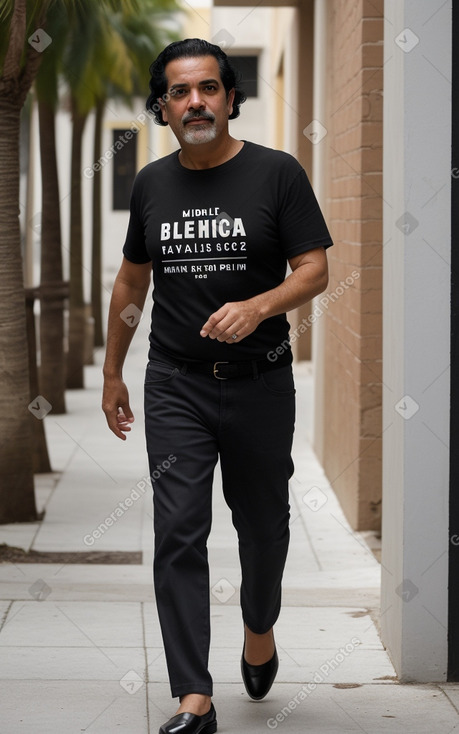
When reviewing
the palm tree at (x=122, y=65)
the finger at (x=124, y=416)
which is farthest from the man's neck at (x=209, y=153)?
the palm tree at (x=122, y=65)

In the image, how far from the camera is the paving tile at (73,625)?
5242 millimetres

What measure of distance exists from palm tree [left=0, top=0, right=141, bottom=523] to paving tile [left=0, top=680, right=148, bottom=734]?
3.15 metres

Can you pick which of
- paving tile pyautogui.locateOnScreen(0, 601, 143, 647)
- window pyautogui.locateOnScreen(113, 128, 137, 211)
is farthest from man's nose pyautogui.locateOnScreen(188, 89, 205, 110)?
window pyautogui.locateOnScreen(113, 128, 137, 211)

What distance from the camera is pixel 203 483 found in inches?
160

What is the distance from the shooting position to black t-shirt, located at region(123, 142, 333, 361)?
402 centimetres

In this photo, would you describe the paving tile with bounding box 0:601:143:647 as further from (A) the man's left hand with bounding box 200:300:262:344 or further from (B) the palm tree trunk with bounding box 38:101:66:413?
(B) the palm tree trunk with bounding box 38:101:66:413

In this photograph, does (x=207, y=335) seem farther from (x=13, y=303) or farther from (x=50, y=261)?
(x=50, y=261)

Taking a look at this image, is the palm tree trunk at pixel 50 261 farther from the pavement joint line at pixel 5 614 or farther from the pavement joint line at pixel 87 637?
the pavement joint line at pixel 87 637

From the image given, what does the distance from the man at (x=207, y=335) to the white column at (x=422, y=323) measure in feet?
1.73

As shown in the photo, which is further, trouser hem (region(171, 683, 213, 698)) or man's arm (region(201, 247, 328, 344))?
trouser hem (region(171, 683, 213, 698))

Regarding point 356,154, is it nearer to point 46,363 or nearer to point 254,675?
point 254,675

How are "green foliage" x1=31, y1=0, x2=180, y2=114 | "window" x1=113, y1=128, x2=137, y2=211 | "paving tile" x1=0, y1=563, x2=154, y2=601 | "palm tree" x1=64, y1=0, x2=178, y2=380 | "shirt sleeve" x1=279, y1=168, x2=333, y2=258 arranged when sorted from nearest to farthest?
"shirt sleeve" x1=279, y1=168, x2=333, y2=258 < "paving tile" x1=0, y1=563, x2=154, y2=601 < "green foliage" x1=31, y1=0, x2=180, y2=114 < "palm tree" x1=64, y1=0, x2=178, y2=380 < "window" x1=113, y1=128, x2=137, y2=211

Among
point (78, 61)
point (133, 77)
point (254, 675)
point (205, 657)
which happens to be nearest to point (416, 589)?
point (254, 675)

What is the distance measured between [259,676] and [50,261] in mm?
8274
